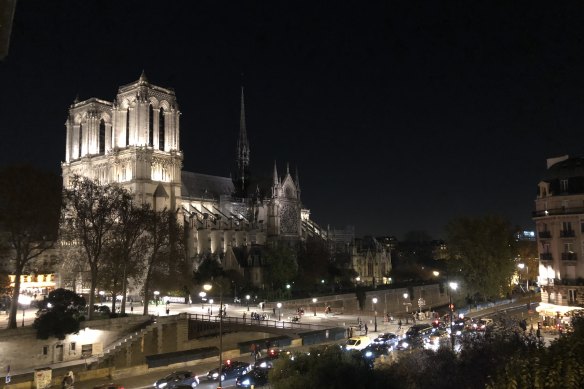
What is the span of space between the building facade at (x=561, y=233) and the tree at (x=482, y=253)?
8.79 meters

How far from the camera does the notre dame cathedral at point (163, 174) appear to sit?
84.6 m

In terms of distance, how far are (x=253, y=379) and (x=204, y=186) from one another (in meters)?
86.9

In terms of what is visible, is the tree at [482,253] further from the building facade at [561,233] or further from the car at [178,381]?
the car at [178,381]

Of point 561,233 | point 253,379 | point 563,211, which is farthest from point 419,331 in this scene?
point 563,211

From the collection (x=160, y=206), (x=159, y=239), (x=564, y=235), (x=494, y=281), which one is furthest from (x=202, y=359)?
(x=160, y=206)

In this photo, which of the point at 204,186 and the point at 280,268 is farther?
the point at 204,186

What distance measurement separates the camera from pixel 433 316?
52531mm

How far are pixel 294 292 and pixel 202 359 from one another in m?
41.7

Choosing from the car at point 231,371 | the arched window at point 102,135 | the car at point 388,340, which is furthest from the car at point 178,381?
the arched window at point 102,135

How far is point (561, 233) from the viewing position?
4862cm

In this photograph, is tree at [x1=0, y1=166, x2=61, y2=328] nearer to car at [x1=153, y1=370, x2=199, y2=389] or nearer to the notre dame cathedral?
car at [x1=153, y1=370, x2=199, y2=389]

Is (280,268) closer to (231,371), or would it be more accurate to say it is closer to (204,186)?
(204,186)

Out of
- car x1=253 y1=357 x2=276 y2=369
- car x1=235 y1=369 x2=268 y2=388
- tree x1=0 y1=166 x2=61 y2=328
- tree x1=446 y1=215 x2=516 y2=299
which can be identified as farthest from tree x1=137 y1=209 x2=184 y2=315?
tree x1=446 y1=215 x2=516 y2=299

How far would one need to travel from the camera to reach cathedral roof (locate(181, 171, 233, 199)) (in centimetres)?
10531
